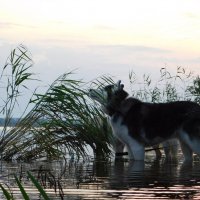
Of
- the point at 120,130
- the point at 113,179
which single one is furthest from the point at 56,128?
the point at 113,179

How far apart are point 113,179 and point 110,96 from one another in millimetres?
4293

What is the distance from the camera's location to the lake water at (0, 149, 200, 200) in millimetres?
6766

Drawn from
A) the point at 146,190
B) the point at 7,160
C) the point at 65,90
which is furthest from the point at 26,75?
the point at 146,190

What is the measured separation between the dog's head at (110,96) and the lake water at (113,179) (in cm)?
110

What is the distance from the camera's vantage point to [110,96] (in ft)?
41.5

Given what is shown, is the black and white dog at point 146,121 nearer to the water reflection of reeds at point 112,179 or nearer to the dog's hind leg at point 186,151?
the dog's hind leg at point 186,151

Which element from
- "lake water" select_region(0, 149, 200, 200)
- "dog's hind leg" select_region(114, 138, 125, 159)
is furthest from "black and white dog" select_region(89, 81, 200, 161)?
"dog's hind leg" select_region(114, 138, 125, 159)

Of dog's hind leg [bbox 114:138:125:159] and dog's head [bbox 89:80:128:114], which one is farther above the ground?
dog's head [bbox 89:80:128:114]

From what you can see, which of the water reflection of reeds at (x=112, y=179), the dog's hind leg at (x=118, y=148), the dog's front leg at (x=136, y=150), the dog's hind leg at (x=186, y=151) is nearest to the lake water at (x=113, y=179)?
the water reflection of reeds at (x=112, y=179)

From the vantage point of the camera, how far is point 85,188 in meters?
7.34

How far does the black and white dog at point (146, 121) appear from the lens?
12203 millimetres

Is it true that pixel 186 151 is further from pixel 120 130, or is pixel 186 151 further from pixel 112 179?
pixel 112 179

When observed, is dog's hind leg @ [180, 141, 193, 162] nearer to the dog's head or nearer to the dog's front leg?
the dog's front leg

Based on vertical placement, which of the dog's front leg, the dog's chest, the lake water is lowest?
the lake water
